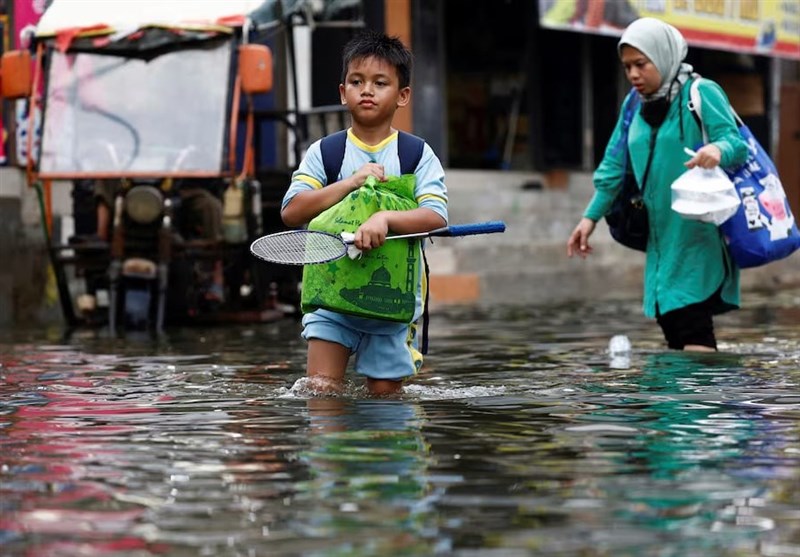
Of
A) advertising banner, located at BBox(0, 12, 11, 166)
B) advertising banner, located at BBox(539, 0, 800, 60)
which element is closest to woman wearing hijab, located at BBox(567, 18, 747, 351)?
advertising banner, located at BBox(0, 12, 11, 166)

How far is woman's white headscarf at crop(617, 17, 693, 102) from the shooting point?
957 cm

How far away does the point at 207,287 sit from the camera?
1516 centimetres

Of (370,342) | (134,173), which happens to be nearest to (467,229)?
(370,342)

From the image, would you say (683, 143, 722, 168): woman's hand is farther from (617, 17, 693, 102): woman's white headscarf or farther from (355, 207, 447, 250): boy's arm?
(355, 207, 447, 250): boy's arm

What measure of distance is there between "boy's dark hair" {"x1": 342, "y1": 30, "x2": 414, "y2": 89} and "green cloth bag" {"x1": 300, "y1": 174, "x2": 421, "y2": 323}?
0.41m

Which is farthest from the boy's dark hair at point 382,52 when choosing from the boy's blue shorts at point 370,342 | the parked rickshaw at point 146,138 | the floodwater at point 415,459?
the parked rickshaw at point 146,138

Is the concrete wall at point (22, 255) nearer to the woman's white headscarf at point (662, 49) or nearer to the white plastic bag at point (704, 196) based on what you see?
the woman's white headscarf at point (662, 49)

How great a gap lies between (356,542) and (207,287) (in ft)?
34.8

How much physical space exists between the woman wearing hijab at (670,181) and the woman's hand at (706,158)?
0.79ft

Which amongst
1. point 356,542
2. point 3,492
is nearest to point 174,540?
point 356,542

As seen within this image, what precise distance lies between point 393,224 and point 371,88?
20.9 inches

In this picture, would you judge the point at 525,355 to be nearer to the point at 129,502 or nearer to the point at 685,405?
the point at 685,405

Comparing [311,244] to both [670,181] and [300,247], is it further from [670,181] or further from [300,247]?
[670,181]

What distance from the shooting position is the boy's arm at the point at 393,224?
7.14 meters
